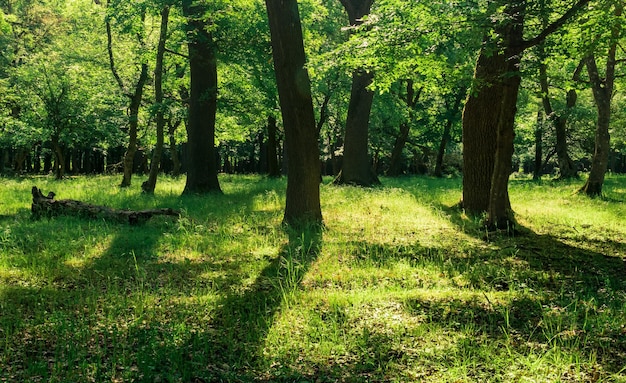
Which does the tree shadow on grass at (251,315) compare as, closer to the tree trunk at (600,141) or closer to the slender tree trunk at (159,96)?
the slender tree trunk at (159,96)

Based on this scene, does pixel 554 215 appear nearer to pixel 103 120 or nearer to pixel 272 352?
pixel 272 352

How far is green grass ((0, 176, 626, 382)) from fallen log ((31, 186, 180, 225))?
390mm

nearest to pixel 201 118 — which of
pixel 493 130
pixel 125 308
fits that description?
pixel 493 130

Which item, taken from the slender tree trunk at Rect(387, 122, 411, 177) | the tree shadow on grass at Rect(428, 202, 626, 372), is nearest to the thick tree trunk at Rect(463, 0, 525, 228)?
the tree shadow on grass at Rect(428, 202, 626, 372)

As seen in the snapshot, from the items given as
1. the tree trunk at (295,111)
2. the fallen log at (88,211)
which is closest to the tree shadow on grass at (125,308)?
the tree trunk at (295,111)

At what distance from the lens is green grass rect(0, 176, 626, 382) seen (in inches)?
144

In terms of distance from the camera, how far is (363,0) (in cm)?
1742

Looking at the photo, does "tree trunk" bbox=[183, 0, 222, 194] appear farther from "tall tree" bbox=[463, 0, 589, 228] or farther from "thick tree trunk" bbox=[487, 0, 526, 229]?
"thick tree trunk" bbox=[487, 0, 526, 229]

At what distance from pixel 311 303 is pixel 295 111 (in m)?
4.77

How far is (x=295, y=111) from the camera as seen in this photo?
346 inches

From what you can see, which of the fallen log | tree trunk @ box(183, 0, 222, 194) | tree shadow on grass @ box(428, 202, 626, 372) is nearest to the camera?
tree shadow on grass @ box(428, 202, 626, 372)

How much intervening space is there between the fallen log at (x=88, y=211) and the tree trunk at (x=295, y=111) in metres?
2.92

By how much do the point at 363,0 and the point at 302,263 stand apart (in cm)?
1403

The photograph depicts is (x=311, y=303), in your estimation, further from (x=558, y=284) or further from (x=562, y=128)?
(x=562, y=128)
